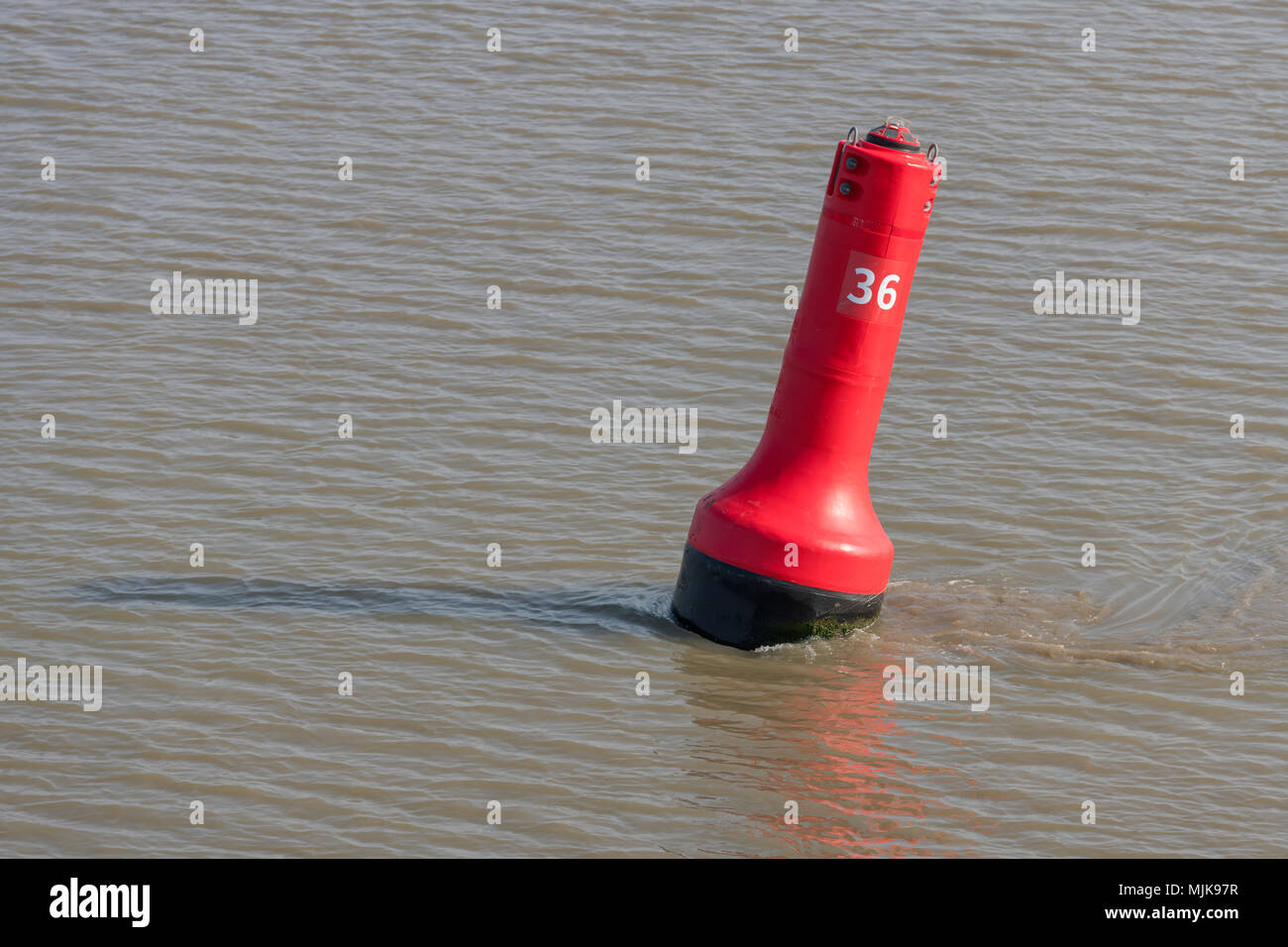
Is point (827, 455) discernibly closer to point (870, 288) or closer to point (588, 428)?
point (870, 288)

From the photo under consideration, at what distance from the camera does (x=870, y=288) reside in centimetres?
858

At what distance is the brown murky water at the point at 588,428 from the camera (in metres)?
7.64

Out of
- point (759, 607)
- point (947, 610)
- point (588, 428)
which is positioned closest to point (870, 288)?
point (759, 607)

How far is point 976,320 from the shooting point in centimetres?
1297

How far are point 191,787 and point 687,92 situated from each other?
1081 cm

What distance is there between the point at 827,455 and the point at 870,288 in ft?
2.97

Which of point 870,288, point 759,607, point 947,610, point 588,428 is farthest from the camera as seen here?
point 588,428

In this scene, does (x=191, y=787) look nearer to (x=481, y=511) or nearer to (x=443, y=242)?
(x=481, y=511)

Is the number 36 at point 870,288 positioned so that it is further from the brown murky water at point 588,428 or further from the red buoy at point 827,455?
the brown murky water at point 588,428

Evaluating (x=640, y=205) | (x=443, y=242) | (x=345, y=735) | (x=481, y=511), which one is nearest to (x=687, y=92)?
(x=640, y=205)

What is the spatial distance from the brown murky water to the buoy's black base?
154 mm

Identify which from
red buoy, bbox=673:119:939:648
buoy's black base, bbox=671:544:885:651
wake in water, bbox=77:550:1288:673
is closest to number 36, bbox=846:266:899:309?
red buoy, bbox=673:119:939:648

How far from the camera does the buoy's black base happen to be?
8.80 m

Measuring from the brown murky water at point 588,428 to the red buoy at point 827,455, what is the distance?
1.00 feet
